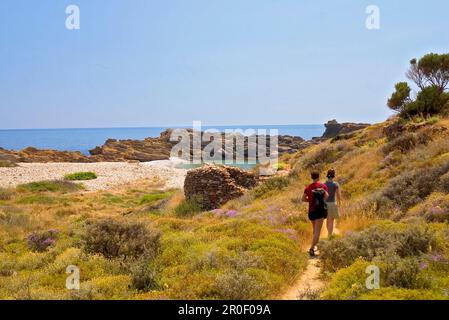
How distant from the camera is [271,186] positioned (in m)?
20.5

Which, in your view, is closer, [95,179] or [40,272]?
[40,272]

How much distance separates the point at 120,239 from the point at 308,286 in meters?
5.06

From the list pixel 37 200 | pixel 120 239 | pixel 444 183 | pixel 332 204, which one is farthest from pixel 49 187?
pixel 444 183

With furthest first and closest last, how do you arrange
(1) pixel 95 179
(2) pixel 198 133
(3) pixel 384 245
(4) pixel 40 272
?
(2) pixel 198 133, (1) pixel 95 179, (4) pixel 40 272, (3) pixel 384 245

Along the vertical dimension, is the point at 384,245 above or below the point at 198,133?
below

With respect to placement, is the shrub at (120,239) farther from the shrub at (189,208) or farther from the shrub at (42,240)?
the shrub at (189,208)

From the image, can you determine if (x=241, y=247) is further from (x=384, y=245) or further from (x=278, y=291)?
(x=384, y=245)

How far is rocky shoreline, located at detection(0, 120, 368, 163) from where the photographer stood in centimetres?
6234

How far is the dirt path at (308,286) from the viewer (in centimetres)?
659

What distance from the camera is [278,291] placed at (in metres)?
6.84

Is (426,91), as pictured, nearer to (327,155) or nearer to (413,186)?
(327,155)
